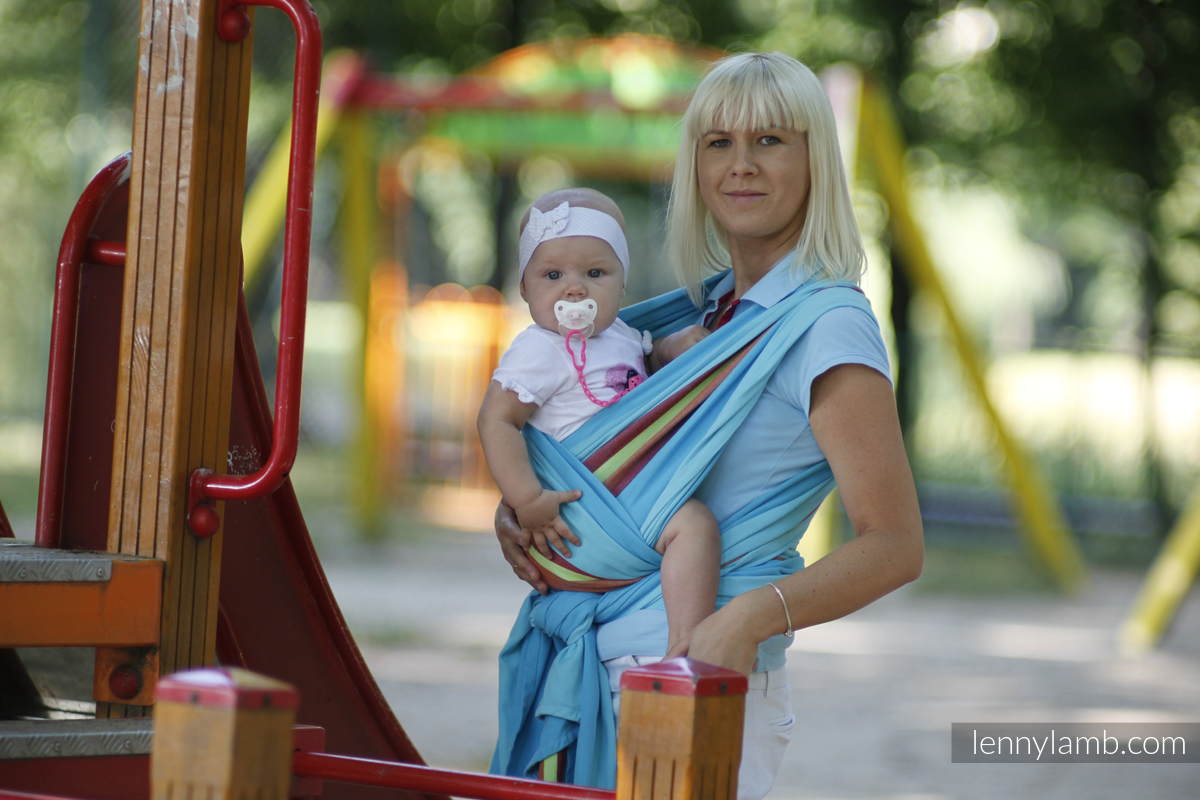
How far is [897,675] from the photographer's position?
726 centimetres

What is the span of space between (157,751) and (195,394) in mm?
753

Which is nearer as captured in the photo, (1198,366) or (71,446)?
(71,446)

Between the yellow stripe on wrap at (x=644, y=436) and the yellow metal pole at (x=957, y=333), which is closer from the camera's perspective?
the yellow stripe on wrap at (x=644, y=436)

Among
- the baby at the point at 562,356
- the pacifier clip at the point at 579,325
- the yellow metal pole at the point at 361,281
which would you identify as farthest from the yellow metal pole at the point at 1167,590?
the pacifier clip at the point at 579,325

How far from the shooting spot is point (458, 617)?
8.21 m

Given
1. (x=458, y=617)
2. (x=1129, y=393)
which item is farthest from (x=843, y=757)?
(x=1129, y=393)

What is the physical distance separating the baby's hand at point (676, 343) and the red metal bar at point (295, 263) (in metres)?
0.65

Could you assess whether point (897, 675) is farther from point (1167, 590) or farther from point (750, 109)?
point (750, 109)

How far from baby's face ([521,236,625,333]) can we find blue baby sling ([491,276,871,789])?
0.19 metres

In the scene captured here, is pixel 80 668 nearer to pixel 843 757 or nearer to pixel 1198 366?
pixel 843 757

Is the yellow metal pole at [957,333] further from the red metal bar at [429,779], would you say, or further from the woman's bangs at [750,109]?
the red metal bar at [429,779]

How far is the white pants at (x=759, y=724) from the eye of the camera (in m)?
2.28

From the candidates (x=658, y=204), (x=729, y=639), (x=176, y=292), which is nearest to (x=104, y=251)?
(x=176, y=292)

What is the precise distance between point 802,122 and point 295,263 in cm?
78
